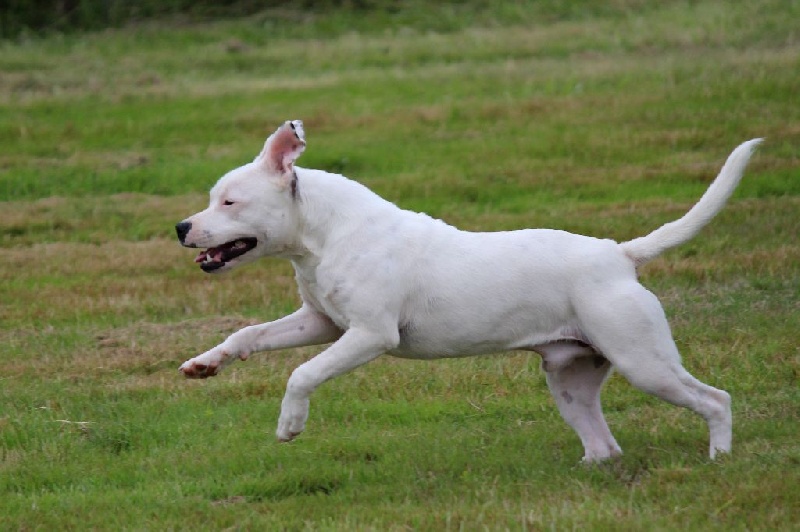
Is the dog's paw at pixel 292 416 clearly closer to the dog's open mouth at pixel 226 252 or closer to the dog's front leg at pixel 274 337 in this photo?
the dog's front leg at pixel 274 337

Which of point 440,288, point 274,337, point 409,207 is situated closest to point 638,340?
point 440,288

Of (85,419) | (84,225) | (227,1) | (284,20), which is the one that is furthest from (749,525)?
(227,1)

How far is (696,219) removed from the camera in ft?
21.4

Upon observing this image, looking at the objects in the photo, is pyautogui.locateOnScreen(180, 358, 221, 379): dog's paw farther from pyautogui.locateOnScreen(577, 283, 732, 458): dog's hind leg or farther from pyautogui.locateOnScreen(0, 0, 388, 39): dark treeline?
pyautogui.locateOnScreen(0, 0, 388, 39): dark treeline

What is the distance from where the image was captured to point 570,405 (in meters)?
6.67

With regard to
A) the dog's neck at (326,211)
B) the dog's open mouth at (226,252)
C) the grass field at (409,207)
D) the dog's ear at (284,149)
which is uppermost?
the dog's ear at (284,149)

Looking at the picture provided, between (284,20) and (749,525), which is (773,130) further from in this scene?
(284,20)

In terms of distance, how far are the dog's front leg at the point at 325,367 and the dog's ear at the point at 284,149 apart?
2.77 ft

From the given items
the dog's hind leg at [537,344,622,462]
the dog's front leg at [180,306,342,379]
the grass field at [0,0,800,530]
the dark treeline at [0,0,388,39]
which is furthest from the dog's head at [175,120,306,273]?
the dark treeline at [0,0,388,39]

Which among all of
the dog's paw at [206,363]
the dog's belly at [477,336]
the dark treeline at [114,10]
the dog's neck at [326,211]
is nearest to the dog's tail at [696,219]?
the dog's belly at [477,336]

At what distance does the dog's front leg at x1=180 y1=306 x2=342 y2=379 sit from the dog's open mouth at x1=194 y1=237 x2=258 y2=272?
0.34 metres

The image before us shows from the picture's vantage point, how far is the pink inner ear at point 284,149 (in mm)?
6469

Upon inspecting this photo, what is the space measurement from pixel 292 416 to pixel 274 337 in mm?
574

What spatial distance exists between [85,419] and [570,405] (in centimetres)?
275
